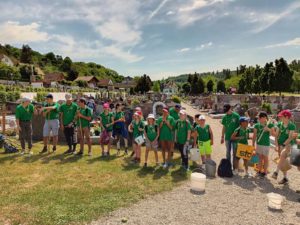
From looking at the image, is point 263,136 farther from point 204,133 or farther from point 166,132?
point 166,132

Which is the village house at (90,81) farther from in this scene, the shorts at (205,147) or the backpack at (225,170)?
the backpack at (225,170)

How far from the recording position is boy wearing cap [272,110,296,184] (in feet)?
22.1

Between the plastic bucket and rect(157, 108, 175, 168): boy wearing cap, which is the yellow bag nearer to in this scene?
the plastic bucket

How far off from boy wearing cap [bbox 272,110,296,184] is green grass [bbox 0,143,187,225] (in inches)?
97.7

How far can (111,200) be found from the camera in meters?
5.70

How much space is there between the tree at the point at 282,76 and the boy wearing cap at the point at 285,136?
3780cm

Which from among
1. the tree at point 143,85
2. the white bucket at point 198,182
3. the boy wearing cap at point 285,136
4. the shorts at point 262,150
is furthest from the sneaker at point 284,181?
the tree at point 143,85

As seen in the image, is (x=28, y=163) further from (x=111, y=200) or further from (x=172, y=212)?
(x=172, y=212)

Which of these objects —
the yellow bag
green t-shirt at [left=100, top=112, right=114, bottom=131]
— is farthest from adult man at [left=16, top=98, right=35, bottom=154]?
the yellow bag

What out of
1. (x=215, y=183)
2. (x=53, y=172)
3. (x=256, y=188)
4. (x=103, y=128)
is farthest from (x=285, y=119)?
(x=53, y=172)

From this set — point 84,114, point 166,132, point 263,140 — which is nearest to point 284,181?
point 263,140

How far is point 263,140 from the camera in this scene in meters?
7.32

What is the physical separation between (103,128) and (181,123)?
2.91m

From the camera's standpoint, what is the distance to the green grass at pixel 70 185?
509cm
